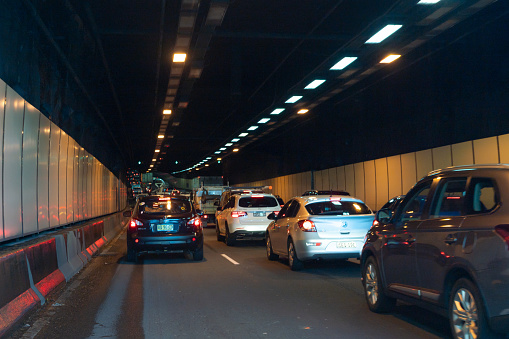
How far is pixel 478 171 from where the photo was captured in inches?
237

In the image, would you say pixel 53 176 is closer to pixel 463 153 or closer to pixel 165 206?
pixel 165 206

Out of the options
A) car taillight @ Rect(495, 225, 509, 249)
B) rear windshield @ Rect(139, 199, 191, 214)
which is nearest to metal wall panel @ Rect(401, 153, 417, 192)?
rear windshield @ Rect(139, 199, 191, 214)

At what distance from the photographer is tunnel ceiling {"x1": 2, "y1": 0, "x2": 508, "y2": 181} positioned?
14188 millimetres

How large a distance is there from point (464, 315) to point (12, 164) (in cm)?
Answer: 779

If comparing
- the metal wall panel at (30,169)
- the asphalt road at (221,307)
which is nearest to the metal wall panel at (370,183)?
the asphalt road at (221,307)

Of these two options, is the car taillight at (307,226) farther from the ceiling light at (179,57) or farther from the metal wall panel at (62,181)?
the ceiling light at (179,57)

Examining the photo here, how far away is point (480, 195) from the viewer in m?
5.98

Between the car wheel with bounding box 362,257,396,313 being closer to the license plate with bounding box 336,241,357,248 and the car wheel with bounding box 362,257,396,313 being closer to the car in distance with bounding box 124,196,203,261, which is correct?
the license plate with bounding box 336,241,357,248

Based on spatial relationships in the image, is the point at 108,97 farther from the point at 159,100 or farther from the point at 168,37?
the point at 168,37

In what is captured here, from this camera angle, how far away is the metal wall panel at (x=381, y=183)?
30.5 metres

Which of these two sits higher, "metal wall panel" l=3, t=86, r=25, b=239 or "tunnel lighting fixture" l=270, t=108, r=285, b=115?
"tunnel lighting fixture" l=270, t=108, r=285, b=115

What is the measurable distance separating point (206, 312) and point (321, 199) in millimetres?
5569

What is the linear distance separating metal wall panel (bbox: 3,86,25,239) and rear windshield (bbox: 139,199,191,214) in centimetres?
509

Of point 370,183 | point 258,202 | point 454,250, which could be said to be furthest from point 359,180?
point 454,250
